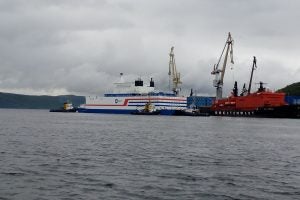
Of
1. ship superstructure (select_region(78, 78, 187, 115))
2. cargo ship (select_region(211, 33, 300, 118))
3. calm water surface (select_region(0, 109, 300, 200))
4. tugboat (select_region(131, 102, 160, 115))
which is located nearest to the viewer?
calm water surface (select_region(0, 109, 300, 200))

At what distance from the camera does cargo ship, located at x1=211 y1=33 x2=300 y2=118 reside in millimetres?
140750

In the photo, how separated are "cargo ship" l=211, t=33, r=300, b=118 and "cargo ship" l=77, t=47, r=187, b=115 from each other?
15.7 m

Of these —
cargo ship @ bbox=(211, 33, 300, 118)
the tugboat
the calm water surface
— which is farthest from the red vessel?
the calm water surface

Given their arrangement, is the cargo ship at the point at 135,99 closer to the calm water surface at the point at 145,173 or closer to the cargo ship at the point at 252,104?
the cargo ship at the point at 252,104

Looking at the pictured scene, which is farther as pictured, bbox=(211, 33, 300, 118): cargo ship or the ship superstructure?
the ship superstructure

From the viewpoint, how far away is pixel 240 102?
517 ft

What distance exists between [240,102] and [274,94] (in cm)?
1391

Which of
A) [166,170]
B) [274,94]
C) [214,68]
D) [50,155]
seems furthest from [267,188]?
[214,68]

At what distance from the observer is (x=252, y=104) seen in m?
150

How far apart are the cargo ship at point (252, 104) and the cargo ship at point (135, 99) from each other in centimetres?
1571

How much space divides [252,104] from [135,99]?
47.2 m

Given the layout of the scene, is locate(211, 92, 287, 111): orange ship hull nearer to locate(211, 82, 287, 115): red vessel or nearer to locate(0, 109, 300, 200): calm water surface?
locate(211, 82, 287, 115): red vessel

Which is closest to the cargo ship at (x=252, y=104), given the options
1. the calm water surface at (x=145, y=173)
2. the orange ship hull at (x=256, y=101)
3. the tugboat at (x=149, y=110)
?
the orange ship hull at (x=256, y=101)

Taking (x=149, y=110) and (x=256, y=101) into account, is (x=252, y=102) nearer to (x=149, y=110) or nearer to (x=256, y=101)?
(x=256, y=101)
